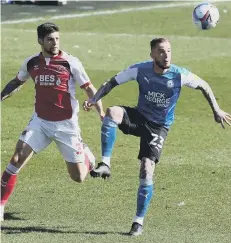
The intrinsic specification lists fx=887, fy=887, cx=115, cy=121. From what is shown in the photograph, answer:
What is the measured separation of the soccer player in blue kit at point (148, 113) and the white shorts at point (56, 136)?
1.86ft

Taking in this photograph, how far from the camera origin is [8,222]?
12148 mm

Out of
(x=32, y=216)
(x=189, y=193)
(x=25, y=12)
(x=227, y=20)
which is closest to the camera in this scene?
(x=32, y=216)

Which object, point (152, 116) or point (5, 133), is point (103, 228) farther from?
point (5, 133)

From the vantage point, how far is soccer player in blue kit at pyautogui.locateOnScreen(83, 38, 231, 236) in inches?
460

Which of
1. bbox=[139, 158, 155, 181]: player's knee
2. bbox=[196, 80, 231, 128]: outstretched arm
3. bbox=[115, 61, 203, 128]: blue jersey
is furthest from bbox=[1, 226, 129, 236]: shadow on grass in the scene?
bbox=[196, 80, 231, 128]: outstretched arm

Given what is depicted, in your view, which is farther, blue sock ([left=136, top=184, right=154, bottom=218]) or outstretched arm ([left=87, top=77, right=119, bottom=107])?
outstretched arm ([left=87, top=77, right=119, bottom=107])

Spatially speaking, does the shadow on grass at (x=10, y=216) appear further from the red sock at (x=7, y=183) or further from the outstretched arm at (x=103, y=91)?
the outstretched arm at (x=103, y=91)

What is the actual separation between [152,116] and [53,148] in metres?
5.78

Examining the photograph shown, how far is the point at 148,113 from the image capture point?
1200 cm

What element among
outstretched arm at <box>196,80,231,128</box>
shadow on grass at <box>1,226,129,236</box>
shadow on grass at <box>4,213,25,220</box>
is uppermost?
outstretched arm at <box>196,80,231,128</box>

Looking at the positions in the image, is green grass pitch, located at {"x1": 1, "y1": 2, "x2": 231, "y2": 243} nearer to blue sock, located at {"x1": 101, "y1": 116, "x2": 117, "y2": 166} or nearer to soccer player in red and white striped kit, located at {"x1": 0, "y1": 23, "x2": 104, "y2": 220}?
soccer player in red and white striped kit, located at {"x1": 0, "y1": 23, "x2": 104, "y2": 220}

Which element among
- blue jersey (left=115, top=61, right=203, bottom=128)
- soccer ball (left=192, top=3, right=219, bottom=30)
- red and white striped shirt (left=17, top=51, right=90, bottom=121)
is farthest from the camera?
soccer ball (left=192, top=3, right=219, bottom=30)

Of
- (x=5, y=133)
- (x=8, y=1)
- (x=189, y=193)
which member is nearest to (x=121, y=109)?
(x=189, y=193)

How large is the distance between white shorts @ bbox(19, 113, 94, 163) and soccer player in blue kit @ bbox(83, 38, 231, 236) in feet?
1.86
